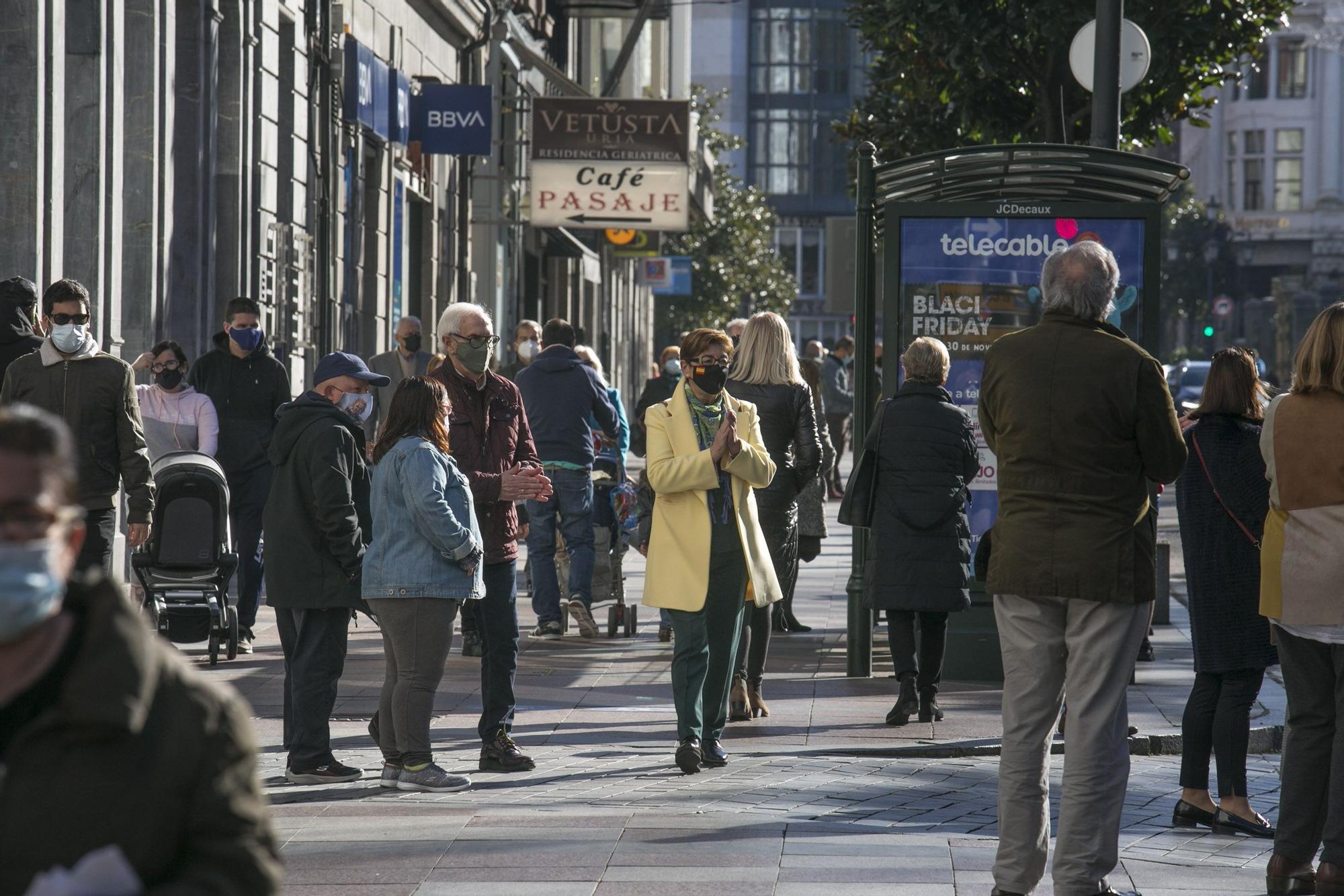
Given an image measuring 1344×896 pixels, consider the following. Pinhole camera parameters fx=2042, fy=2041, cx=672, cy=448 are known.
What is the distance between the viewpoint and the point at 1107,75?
13141 mm

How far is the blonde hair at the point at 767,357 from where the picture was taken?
9.82 meters

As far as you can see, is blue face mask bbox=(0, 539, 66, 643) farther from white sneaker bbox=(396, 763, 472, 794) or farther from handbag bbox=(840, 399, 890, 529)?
handbag bbox=(840, 399, 890, 529)

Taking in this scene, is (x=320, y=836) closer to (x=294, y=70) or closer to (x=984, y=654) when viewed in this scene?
(x=984, y=654)

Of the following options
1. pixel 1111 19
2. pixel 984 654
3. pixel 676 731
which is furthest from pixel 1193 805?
pixel 1111 19

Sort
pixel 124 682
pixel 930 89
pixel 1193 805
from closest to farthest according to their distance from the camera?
pixel 124 682, pixel 1193 805, pixel 930 89

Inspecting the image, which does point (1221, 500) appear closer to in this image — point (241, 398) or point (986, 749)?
point (986, 749)

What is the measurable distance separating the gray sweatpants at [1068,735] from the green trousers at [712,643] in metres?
2.32

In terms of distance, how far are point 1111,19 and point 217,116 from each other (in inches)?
270

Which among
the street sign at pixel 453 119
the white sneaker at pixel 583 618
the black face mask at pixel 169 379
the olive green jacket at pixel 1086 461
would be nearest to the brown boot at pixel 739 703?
the white sneaker at pixel 583 618

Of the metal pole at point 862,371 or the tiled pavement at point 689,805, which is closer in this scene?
the tiled pavement at point 689,805

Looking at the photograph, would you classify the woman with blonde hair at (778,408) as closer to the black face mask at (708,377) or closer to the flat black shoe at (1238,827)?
the black face mask at (708,377)

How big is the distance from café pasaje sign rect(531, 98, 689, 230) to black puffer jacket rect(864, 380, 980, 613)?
49.8 ft

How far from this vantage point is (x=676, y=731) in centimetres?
902

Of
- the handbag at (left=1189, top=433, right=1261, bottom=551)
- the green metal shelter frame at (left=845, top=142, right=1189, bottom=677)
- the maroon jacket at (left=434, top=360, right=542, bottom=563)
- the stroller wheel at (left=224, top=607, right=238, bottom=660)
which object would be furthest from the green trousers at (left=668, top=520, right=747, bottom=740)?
the stroller wheel at (left=224, top=607, right=238, bottom=660)
